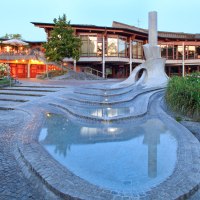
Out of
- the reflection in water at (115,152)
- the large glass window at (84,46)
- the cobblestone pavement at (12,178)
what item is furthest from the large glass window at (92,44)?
the cobblestone pavement at (12,178)

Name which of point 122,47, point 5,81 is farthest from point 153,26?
point 122,47

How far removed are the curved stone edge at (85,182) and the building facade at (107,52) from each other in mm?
24948

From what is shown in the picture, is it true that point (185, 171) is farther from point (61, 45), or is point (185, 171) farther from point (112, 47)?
point (112, 47)

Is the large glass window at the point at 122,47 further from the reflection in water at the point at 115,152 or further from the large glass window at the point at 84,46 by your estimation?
the reflection in water at the point at 115,152

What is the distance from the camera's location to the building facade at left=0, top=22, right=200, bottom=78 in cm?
3212

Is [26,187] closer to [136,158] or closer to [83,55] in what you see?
[136,158]

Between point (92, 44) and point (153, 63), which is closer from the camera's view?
point (153, 63)

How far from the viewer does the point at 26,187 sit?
4.17 meters

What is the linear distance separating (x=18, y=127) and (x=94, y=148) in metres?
3.05

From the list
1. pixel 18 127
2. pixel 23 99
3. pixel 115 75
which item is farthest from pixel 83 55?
pixel 18 127

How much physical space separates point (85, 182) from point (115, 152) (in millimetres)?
1625

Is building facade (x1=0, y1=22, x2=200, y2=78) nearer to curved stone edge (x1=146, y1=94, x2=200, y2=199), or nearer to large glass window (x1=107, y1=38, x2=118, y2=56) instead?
large glass window (x1=107, y1=38, x2=118, y2=56)

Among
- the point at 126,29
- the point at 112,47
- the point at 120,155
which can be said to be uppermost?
the point at 126,29

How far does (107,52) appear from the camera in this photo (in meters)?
34.2
